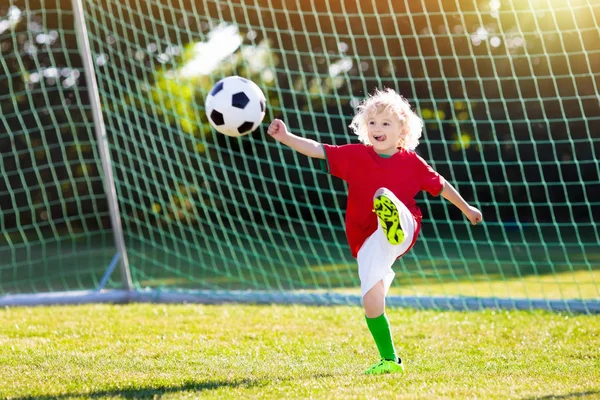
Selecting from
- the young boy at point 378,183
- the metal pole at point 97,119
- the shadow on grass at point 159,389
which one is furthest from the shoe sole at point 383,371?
the metal pole at point 97,119

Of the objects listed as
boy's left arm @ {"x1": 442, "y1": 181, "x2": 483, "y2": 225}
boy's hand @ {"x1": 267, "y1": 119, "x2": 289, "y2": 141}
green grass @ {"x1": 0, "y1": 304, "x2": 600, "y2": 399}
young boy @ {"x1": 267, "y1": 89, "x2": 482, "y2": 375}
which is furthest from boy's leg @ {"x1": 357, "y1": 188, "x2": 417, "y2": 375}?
boy's hand @ {"x1": 267, "y1": 119, "x2": 289, "y2": 141}

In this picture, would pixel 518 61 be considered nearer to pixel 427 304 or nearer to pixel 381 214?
pixel 427 304

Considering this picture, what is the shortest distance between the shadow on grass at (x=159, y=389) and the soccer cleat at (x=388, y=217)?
67 centimetres

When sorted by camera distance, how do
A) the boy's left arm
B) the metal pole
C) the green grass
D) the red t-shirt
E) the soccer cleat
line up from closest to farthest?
the green grass → the soccer cleat → the red t-shirt → the boy's left arm → the metal pole

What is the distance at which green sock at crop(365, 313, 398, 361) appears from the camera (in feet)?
11.6

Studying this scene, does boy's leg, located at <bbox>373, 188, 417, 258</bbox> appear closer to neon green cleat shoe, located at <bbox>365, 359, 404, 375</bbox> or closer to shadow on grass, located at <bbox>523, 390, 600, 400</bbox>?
neon green cleat shoe, located at <bbox>365, 359, 404, 375</bbox>

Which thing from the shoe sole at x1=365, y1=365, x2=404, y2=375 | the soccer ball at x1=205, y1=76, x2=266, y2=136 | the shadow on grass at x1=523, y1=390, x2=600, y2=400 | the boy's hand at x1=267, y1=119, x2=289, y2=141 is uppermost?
the soccer ball at x1=205, y1=76, x2=266, y2=136

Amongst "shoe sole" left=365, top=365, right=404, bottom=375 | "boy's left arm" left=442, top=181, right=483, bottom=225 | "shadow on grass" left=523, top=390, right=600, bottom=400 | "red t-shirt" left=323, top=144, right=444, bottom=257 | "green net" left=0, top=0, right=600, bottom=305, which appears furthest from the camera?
"green net" left=0, top=0, right=600, bottom=305

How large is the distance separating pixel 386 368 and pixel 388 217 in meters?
0.65

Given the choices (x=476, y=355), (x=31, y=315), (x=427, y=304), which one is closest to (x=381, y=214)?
(x=476, y=355)

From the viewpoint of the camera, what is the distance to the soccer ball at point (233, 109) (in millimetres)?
3738

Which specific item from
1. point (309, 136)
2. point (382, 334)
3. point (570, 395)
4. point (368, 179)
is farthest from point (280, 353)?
point (309, 136)

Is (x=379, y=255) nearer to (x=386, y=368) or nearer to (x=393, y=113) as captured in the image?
(x=386, y=368)

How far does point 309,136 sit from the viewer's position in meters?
11.9
